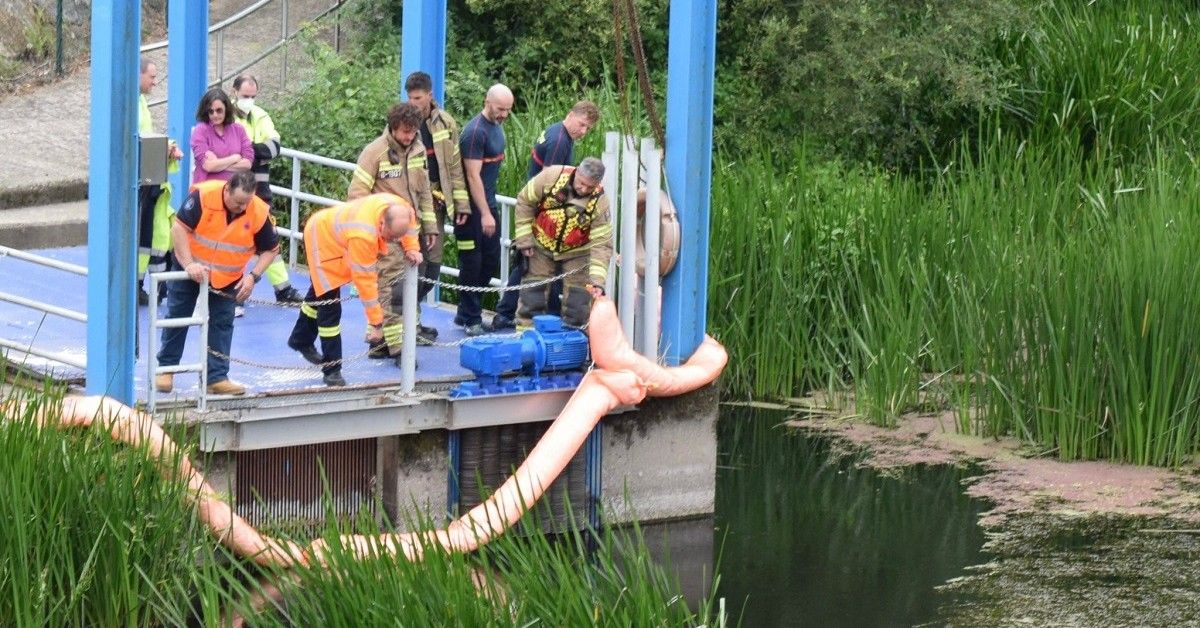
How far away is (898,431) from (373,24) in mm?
8673

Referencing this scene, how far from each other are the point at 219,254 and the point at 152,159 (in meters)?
0.67

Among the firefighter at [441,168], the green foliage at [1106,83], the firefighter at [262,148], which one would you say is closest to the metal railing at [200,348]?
A: the firefighter at [441,168]

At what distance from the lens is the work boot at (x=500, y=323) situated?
1251 centimetres

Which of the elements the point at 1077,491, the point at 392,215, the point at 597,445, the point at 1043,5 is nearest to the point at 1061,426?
the point at 1077,491

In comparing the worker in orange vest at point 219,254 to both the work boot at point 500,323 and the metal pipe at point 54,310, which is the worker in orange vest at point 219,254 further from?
the work boot at point 500,323

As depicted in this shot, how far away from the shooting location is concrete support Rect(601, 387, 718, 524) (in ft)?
37.0

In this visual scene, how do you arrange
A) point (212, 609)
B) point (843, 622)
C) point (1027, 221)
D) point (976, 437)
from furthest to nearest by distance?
point (1027, 221) < point (976, 437) < point (843, 622) < point (212, 609)

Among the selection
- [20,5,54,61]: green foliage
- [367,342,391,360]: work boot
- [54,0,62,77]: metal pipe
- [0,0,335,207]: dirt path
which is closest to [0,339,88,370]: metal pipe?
[367,342,391,360]: work boot

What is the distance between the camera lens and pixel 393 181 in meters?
11.3

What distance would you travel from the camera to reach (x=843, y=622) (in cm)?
989

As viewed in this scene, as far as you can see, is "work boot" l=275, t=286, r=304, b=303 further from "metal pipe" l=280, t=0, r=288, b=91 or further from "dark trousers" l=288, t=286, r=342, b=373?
"metal pipe" l=280, t=0, r=288, b=91

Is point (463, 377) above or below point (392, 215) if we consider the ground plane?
below

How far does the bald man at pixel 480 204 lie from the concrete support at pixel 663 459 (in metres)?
1.49

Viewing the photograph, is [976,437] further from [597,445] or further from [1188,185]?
[597,445]
